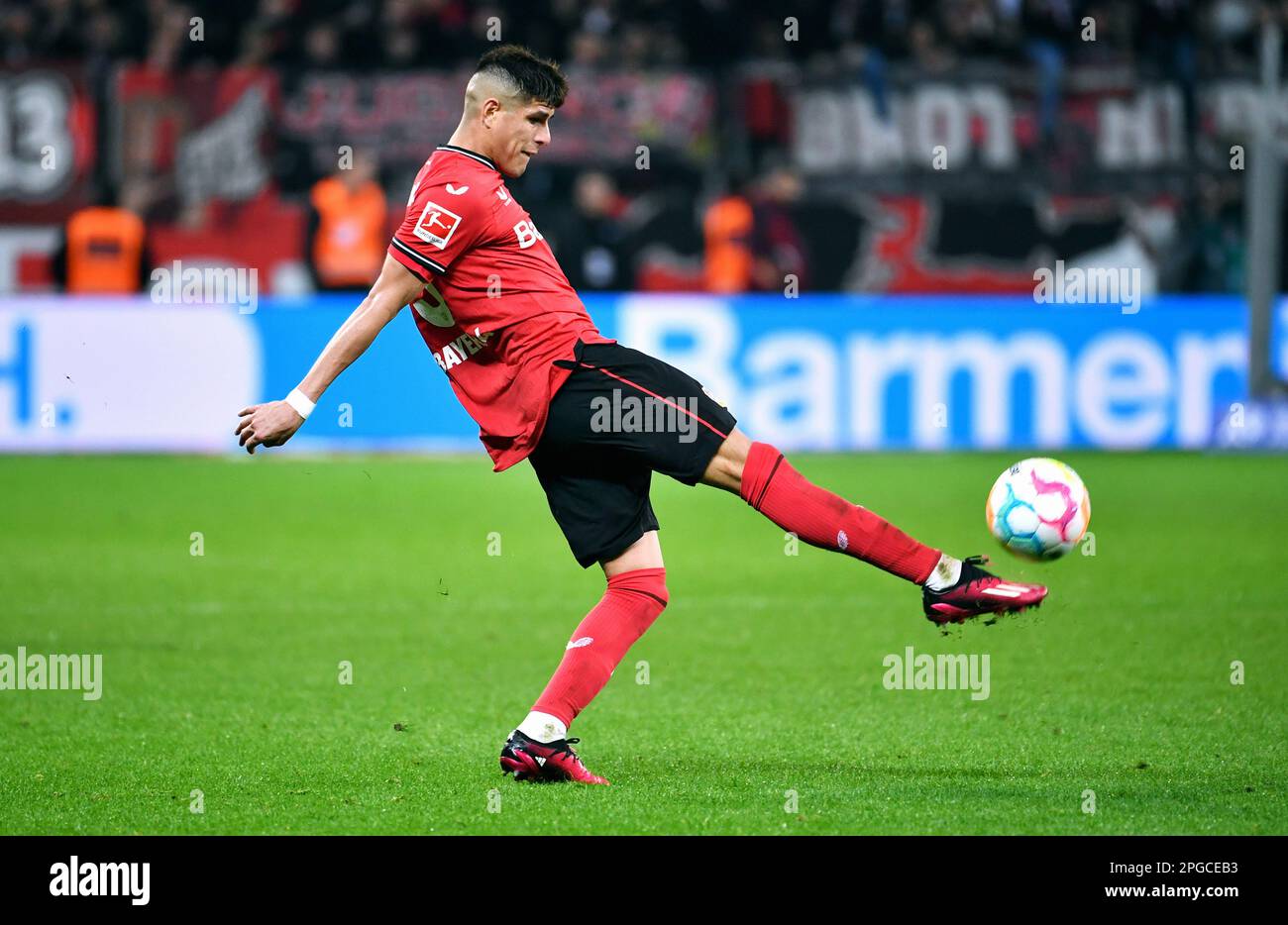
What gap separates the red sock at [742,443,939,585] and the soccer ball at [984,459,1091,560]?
1.13 feet

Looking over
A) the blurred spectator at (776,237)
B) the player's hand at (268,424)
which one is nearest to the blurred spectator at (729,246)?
the blurred spectator at (776,237)

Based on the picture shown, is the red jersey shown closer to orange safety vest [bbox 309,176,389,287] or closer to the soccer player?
the soccer player

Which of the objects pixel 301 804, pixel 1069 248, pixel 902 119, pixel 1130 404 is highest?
pixel 902 119

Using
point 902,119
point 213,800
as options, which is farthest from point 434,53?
point 213,800

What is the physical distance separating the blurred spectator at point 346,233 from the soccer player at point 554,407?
1178 centimetres

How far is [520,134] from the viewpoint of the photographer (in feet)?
16.5

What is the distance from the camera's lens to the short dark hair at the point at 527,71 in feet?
16.5

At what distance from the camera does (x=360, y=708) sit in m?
6.13

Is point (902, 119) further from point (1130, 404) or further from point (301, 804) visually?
point (301, 804)

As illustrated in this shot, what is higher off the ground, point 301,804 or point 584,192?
point 584,192

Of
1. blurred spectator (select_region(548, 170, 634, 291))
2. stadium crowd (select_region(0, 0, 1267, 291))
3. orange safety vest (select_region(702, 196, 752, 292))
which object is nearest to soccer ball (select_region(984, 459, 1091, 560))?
blurred spectator (select_region(548, 170, 634, 291))

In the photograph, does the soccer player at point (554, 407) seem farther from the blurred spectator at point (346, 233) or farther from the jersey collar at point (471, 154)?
the blurred spectator at point (346, 233)

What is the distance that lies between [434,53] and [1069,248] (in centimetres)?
637

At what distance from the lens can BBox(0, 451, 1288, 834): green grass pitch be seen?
469cm
